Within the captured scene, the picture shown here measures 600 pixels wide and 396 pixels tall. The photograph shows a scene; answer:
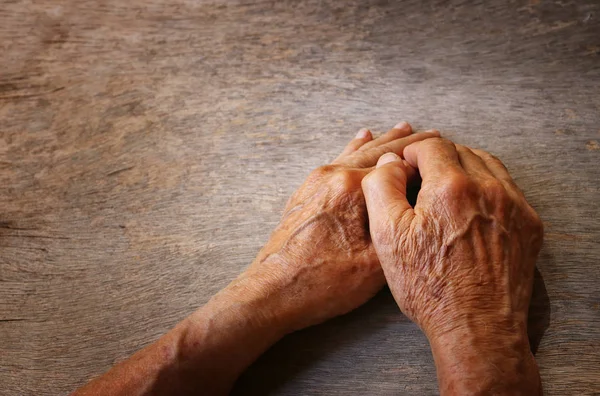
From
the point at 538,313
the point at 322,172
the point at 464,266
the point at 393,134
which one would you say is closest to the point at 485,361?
the point at 464,266

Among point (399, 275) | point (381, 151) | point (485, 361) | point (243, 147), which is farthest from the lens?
point (243, 147)

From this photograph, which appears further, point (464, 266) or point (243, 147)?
point (243, 147)

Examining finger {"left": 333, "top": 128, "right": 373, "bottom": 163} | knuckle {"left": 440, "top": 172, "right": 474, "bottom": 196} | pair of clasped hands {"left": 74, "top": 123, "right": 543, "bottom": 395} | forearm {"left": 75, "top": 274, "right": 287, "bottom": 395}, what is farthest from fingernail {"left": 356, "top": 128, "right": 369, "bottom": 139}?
forearm {"left": 75, "top": 274, "right": 287, "bottom": 395}

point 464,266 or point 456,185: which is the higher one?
point 456,185

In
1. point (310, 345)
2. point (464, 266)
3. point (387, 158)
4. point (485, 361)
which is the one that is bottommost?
point (310, 345)

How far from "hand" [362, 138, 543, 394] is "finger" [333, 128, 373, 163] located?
29cm

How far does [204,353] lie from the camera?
1166 millimetres

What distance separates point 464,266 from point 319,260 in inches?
13.7

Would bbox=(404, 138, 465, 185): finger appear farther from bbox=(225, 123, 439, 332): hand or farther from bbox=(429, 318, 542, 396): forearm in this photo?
bbox=(429, 318, 542, 396): forearm

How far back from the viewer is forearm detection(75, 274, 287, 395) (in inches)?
45.3

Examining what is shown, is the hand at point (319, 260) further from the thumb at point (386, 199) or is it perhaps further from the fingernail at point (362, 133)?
the fingernail at point (362, 133)

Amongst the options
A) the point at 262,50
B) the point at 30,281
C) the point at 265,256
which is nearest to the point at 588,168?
the point at 265,256

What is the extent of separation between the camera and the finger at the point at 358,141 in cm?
148

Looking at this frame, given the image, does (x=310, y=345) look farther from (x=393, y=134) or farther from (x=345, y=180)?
(x=393, y=134)
